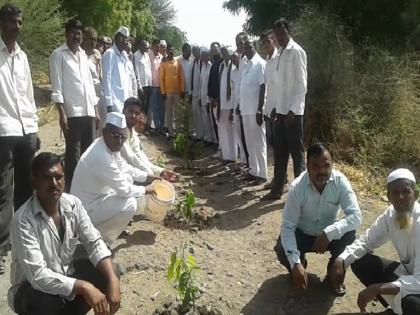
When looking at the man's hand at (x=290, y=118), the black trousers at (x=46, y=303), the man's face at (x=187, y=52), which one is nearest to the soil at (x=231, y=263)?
the black trousers at (x=46, y=303)

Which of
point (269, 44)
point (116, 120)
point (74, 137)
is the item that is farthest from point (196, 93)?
point (116, 120)

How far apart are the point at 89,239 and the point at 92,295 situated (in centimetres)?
40

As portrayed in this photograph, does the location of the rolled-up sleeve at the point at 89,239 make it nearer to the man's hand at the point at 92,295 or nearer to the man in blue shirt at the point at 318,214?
the man's hand at the point at 92,295

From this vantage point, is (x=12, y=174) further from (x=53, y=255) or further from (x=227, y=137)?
(x=227, y=137)

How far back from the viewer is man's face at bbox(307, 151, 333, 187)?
4043mm

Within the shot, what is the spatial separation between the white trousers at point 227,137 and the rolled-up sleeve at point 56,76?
153 inches

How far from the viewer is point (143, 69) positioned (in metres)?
11.6

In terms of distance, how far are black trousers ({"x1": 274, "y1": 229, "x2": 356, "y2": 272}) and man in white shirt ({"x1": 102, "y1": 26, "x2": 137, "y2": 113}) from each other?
Answer: 3.48 m

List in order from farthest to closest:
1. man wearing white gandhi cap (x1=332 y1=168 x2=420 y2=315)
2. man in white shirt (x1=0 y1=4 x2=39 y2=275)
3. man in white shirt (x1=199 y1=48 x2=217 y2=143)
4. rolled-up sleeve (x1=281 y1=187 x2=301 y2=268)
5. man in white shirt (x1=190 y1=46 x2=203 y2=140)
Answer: man in white shirt (x1=190 y1=46 x2=203 y2=140) → man in white shirt (x1=199 y1=48 x2=217 y2=143) → man in white shirt (x1=0 y1=4 x2=39 y2=275) → rolled-up sleeve (x1=281 y1=187 x2=301 y2=268) → man wearing white gandhi cap (x1=332 y1=168 x2=420 y2=315)

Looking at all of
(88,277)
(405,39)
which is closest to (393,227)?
(88,277)

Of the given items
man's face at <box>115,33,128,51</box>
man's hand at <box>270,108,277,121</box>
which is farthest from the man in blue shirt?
man's face at <box>115,33,128,51</box>

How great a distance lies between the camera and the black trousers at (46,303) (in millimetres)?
3045

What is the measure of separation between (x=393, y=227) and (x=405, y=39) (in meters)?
9.33

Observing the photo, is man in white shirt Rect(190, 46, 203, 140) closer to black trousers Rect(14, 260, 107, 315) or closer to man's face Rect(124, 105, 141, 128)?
man's face Rect(124, 105, 141, 128)
